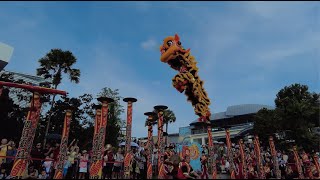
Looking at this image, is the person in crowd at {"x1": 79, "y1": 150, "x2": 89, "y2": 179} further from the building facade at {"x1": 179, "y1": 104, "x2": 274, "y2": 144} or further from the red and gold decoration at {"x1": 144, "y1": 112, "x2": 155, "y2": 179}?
the building facade at {"x1": 179, "y1": 104, "x2": 274, "y2": 144}

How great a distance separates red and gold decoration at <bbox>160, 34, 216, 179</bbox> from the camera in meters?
13.8

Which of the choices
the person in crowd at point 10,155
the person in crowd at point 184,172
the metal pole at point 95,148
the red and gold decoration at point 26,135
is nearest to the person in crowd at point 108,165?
the metal pole at point 95,148

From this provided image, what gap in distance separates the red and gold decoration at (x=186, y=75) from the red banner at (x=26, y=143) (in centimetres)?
634

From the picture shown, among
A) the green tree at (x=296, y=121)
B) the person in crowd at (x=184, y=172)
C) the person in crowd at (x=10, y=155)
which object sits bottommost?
the person in crowd at (x=184, y=172)

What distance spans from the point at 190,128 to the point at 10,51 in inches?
A: 1034

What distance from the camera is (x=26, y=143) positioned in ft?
30.2

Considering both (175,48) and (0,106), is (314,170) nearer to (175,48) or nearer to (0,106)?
(175,48)

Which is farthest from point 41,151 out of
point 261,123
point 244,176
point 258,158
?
point 261,123

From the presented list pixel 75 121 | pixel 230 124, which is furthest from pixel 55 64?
pixel 230 124

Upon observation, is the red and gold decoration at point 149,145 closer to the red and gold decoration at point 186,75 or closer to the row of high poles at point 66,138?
the row of high poles at point 66,138

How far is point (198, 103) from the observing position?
14078 mm

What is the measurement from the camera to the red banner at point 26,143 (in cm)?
876

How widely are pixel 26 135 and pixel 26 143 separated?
273mm

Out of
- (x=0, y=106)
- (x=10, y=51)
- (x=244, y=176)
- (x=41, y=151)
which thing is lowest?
(x=244, y=176)
